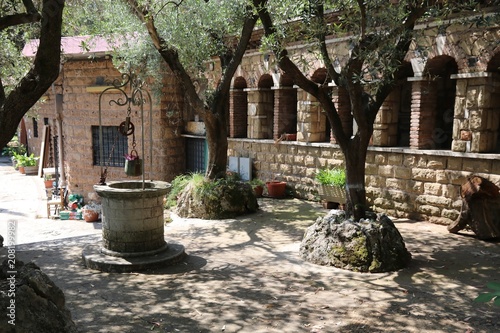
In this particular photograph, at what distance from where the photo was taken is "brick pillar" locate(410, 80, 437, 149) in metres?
9.12

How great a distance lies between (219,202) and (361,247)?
4.42 meters

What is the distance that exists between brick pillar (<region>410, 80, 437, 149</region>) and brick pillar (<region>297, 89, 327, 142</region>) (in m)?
2.84

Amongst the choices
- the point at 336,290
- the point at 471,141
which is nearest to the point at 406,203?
the point at 471,141

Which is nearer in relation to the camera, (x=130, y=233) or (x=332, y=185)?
(x=130, y=233)

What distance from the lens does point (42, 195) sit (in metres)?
17.8

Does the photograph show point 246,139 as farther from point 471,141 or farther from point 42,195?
point 42,195

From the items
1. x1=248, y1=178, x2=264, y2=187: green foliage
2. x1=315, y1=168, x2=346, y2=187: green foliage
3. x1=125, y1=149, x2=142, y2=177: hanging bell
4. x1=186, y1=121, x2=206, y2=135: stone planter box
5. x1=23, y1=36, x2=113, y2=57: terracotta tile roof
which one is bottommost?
x1=248, y1=178, x2=264, y2=187: green foliage

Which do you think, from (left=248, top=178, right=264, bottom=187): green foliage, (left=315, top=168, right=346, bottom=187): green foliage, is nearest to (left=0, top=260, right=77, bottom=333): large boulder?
(left=315, top=168, right=346, bottom=187): green foliage

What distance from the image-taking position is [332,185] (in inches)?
409

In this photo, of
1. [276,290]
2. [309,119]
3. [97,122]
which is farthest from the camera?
[97,122]

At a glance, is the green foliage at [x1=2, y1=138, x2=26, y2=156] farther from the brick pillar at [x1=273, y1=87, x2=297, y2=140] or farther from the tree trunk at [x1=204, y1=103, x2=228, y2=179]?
the tree trunk at [x1=204, y1=103, x2=228, y2=179]

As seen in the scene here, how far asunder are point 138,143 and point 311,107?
6000 mm

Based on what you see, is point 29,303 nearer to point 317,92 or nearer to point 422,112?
point 317,92

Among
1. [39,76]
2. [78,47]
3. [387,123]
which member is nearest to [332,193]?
[387,123]
